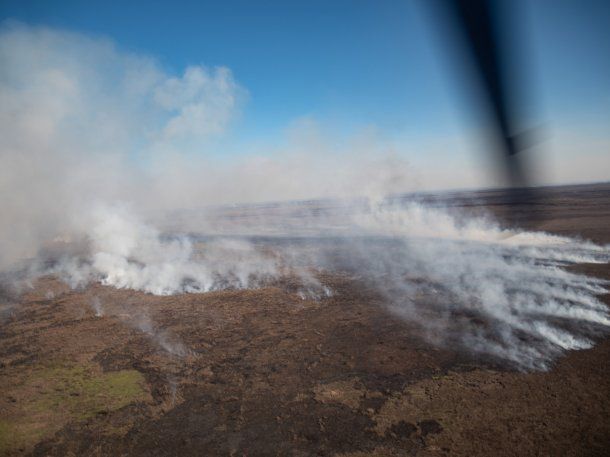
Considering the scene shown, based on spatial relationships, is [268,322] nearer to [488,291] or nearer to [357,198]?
[488,291]

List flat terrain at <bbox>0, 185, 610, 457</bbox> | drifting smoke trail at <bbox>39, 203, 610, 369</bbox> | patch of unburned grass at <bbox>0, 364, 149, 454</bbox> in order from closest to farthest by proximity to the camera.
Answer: flat terrain at <bbox>0, 185, 610, 457</bbox> → patch of unburned grass at <bbox>0, 364, 149, 454</bbox> → drifting smoke trail at <bbox>39, 203, 610, 369</bbox>

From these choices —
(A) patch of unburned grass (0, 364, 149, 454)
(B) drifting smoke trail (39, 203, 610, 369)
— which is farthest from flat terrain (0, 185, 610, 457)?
(B) drifting smoke trail (39, 203, 610, 369)

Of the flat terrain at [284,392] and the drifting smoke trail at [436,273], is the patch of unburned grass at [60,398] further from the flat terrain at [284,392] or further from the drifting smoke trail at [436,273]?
the drifting smoke trail at [436,273]

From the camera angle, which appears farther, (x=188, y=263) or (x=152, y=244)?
(x=152, y=244)

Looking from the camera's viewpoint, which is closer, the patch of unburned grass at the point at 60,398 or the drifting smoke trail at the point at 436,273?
the patch of unburned grass at the point at 60,398

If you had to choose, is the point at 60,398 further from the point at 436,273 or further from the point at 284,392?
the point at 436,273

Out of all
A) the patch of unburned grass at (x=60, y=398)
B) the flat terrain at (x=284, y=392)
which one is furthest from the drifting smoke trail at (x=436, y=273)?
the patch of unburned grass at (x=60, y=398)

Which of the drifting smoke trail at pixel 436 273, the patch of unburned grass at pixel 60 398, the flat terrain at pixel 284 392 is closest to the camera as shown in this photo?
the flat terrain at pixel 284 392

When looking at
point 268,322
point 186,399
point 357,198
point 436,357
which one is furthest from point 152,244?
point 357,198

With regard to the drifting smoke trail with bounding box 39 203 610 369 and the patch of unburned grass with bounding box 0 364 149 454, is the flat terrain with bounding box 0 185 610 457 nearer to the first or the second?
the patch of unburned grass with bounding box 0 364 149 454
